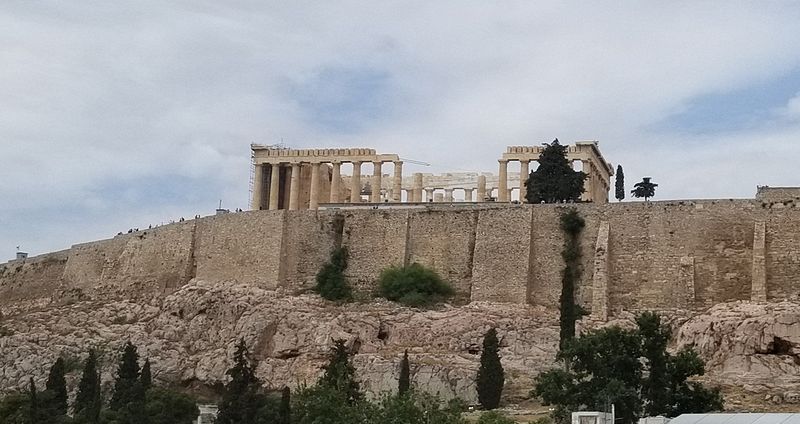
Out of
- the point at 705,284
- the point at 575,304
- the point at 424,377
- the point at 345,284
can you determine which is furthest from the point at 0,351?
the point at 705,284

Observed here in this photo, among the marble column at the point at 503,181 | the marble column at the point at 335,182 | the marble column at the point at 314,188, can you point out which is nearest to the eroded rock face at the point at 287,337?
the marble column at the point at 314,188

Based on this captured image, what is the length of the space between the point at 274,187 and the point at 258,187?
1.08 meters

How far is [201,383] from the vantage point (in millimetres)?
44781

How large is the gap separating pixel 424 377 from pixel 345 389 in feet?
23.7

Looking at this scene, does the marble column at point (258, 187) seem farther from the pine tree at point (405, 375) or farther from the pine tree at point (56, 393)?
the pine tree at point (405, 375)

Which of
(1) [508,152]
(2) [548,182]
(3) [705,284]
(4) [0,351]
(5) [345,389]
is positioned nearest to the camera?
(5) [345,389]

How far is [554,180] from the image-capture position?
5222 centimetres

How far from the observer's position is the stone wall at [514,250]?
44688 millimetres

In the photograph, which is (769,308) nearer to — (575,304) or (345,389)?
(575,304)

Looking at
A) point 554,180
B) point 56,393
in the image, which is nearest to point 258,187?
point 554,180

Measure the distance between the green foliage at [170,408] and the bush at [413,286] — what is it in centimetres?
825

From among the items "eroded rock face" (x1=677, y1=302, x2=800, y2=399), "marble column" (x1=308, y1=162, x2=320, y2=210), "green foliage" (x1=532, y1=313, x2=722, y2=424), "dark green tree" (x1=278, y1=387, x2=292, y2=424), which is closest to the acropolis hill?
"eroded rock face" (x1=677, y1=302, x2=800, y2=399)

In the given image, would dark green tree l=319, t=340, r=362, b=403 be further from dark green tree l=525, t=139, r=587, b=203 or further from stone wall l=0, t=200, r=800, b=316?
dark green tree l=525, t=139, r=587, b=203

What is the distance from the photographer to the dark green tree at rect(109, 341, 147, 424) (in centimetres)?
3794
